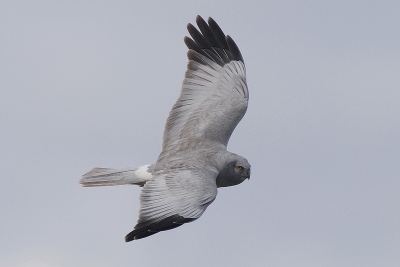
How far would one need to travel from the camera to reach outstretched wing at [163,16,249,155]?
15.5 meters

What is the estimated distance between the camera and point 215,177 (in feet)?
45.6

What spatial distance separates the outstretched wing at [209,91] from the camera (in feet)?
51.0

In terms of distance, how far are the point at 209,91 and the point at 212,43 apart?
1250 mm

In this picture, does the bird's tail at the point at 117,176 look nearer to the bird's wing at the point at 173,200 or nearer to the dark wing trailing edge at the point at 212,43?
the bird's wing at the point at 173,200

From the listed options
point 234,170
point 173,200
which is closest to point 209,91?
point 234,170

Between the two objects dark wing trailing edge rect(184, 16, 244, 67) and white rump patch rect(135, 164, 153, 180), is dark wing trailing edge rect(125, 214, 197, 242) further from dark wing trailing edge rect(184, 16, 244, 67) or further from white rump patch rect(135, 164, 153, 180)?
dark wing trailing edge rect(184, 16, 244, 67)

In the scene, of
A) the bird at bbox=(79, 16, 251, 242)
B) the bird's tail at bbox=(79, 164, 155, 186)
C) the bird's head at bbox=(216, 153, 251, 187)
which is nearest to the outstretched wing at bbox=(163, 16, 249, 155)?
the bird at bbox=(79, 16, 251, 242)

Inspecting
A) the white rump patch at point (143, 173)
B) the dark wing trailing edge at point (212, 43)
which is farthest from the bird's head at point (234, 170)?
the dark wing trailing edge at point (212, 43)

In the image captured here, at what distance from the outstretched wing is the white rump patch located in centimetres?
64

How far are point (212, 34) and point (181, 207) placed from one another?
5.30 m

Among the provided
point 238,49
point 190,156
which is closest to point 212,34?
point 238,49

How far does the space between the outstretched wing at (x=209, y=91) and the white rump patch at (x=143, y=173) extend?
64 cm

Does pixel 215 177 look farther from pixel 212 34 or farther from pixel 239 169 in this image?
pixel 212 34

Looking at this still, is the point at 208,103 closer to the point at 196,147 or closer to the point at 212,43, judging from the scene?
the point at 196,147
